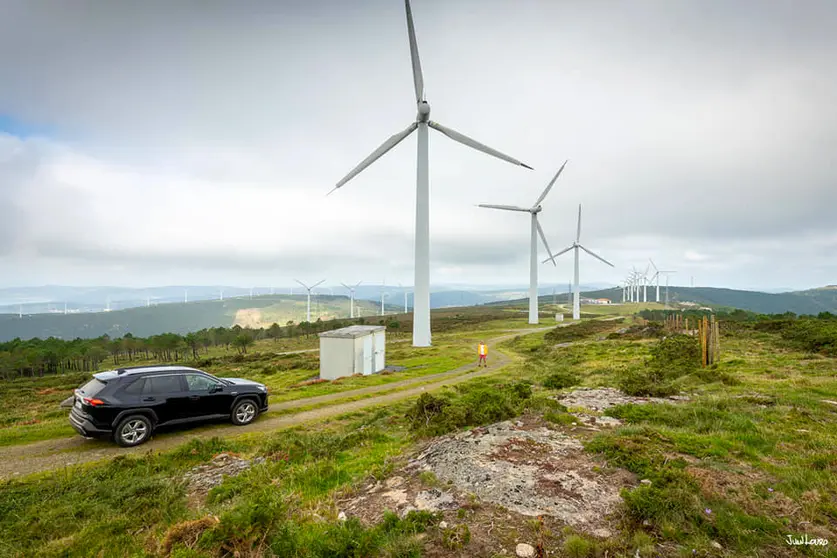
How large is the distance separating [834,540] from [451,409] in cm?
909

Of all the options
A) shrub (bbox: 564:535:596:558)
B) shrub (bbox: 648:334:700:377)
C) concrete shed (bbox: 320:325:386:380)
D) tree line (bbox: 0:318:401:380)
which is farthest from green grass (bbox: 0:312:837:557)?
tree line (bbox: 0:318:401:380)

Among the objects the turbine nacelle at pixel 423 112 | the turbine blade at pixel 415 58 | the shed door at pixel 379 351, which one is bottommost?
the shed door at pixel 379 351

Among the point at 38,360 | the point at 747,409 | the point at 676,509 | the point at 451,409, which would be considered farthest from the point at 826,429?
the point at 38,360

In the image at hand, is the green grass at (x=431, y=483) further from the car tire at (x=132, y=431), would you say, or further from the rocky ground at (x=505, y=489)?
the car tire at (x=132, y=431)

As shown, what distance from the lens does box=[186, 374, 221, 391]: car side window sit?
551 inches

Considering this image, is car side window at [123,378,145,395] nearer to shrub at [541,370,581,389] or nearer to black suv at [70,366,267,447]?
black suv at [70,366,267,447]

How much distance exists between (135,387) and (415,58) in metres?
40.9

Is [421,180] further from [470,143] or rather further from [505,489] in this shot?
[505,489]

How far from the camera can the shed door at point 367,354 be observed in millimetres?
32906

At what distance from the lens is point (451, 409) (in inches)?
516

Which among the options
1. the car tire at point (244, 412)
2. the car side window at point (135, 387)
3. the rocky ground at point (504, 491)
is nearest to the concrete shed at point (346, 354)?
the car tire at point (244, 412)

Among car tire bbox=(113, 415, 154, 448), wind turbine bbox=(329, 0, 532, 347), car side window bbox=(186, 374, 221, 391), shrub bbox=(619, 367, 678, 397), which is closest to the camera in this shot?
car tire bbox=(113, 415, 154, 448)

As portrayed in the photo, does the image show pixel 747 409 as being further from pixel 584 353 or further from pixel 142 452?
pixel 584 353

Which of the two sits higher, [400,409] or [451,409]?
[451,409]
